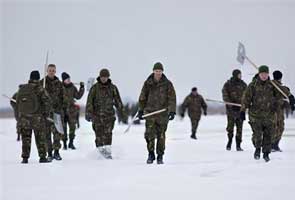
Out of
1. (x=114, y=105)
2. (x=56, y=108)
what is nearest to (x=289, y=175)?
(x=114, y=105)

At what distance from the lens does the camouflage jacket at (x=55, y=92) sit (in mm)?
12610

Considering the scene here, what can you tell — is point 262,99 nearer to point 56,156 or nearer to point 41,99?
point 41,99

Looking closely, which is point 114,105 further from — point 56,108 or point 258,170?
point 258,170

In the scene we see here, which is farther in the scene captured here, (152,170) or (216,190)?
(152,170)

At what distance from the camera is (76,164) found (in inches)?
432

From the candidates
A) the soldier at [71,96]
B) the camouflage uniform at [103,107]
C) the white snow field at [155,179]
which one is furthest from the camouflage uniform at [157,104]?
the soldier at [71,96]

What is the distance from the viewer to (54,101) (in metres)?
12.8

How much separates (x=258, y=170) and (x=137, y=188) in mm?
2575

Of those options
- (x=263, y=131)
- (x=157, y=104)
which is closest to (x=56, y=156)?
(x=157, y=104)

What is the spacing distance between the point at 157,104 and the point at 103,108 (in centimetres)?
137

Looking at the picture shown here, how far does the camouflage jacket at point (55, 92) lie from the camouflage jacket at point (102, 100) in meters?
0.77

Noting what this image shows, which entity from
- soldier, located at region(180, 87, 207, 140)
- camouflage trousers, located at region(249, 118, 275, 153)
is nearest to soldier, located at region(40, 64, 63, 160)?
camouflage trousers, located at region(249, 118, 275, 153)

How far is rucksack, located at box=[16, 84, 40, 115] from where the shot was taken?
37.6ft

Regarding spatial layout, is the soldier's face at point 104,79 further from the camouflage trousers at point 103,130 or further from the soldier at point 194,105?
the soldier at point 194,105
